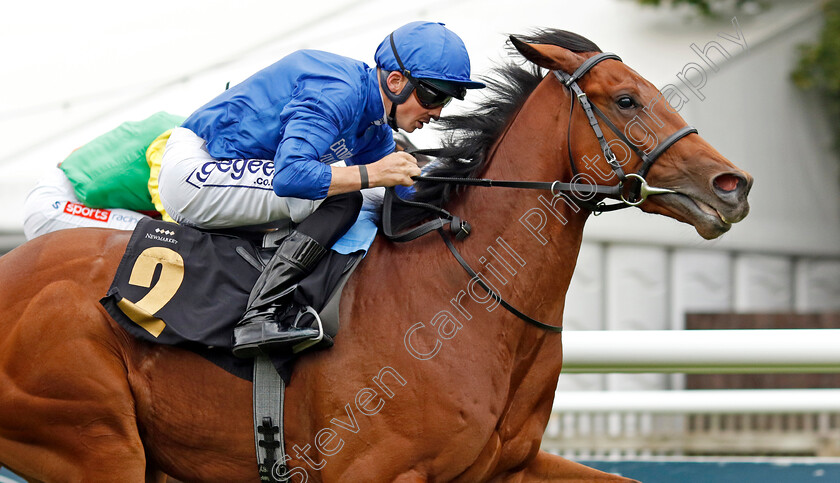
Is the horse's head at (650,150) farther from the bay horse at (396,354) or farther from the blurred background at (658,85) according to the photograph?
the blurred background at (658,85)

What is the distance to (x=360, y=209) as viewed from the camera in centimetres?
301

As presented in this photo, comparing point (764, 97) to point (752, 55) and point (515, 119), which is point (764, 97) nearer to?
point (752, 55)

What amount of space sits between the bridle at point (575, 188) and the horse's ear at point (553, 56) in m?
0.02

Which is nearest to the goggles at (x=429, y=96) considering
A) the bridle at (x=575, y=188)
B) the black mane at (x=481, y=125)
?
the black mane at (x=481, y=125)

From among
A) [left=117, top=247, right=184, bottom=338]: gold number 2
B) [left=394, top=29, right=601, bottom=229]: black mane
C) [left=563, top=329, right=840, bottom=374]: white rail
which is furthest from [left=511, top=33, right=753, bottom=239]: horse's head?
[left=117, top=247, right=184, bottom=338]: gold number 2

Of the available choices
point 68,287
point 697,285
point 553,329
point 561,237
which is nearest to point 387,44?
point 561,237

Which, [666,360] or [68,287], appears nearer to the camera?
[68,287]

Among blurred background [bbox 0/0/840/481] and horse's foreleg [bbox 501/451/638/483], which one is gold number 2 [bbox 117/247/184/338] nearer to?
horse's foreleg [bbox 501/451/638/483]

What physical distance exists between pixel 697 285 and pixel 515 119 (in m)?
5.68

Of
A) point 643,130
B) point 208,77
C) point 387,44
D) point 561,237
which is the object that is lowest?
point 561,237

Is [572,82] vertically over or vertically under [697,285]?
over

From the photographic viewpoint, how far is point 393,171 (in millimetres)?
2855

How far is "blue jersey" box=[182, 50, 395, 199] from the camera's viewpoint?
8.84ft

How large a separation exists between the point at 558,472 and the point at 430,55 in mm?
1490
